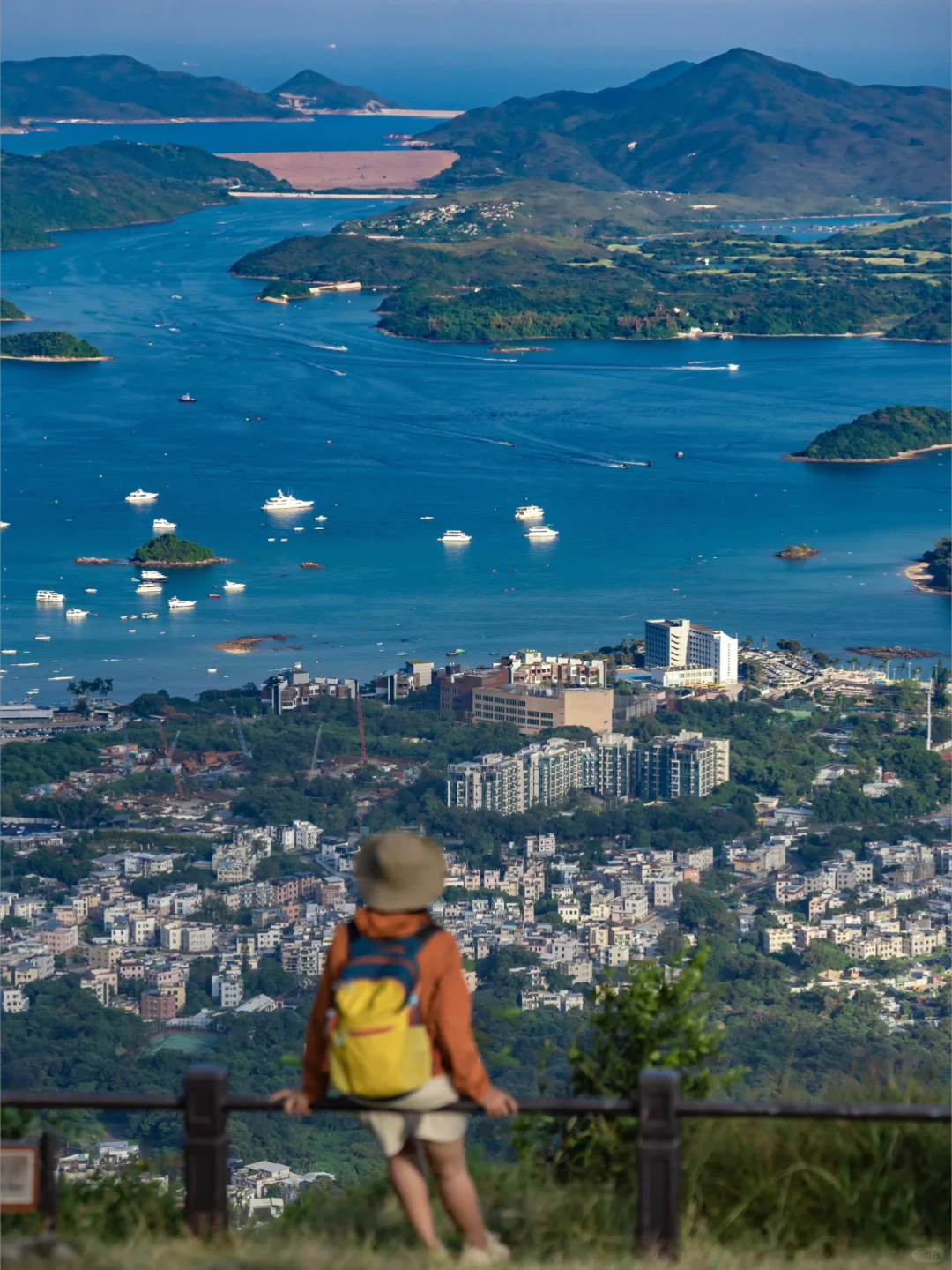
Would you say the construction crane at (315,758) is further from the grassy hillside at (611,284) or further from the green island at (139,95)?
the green island at (139,95)

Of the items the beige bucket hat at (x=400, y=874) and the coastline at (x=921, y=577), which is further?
the coastline at (x=921, y=577)

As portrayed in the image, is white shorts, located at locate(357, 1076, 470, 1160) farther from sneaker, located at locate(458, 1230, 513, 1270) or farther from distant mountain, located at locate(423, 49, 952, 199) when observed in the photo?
distant mountain, located at locate(423, 49, 952, 199)

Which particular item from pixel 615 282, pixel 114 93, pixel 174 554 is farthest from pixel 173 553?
pixel 114 93

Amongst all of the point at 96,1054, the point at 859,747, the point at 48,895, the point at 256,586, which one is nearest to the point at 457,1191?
the point at 96,1054

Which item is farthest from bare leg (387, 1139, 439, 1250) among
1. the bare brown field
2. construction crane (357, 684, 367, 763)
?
the bare brown field

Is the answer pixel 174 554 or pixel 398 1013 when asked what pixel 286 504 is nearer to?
pixel 174 554

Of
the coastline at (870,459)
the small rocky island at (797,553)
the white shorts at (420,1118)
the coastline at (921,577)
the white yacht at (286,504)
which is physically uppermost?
the coastline at (870,459)

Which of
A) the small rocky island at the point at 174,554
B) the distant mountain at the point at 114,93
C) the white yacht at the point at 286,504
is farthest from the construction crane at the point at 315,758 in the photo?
the distant mountain at the point at 114,93
